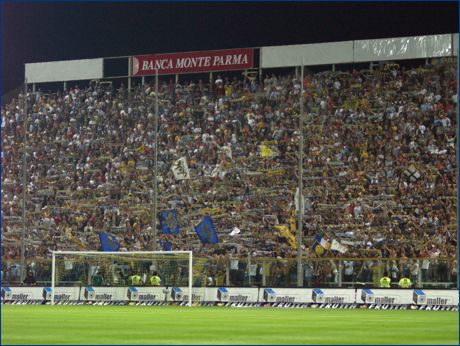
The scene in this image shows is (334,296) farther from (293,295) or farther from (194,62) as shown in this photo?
(194,62)

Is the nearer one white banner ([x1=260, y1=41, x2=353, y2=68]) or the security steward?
the security steward

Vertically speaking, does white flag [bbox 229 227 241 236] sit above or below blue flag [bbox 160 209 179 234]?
below

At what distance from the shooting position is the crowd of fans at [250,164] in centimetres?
4884

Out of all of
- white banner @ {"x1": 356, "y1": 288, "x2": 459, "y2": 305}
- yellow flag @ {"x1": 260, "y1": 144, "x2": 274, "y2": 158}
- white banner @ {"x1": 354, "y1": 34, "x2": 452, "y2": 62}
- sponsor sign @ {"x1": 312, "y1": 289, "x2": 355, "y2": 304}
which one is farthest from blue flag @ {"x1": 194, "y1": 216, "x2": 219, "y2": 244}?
white banner @ {"x1": 354, "y1": 34, "x2": 452, "y2": 62}

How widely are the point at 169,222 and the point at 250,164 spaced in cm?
651

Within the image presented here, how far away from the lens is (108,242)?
5025 cm

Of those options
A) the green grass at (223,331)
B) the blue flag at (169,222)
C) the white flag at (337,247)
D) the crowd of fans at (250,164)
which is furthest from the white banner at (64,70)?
the green grass at (223,331)

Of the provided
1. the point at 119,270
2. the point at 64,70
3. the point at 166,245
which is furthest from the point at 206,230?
the point at 64,70

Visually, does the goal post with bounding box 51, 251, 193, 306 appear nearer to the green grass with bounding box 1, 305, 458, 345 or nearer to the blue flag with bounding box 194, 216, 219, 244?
the blue flag with bounding box 194, 216, 219, 244

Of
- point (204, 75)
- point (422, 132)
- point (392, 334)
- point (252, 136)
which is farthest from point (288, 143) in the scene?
point (392, 334)

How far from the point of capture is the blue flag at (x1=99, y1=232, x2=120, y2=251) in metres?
50.1

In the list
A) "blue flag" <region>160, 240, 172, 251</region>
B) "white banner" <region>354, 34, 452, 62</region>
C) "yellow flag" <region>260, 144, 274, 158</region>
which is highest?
"white banner" <region>354, 34, 452, 62</region>

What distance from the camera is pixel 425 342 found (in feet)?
57.6

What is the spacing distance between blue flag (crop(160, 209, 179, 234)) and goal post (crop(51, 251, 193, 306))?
4350mm
